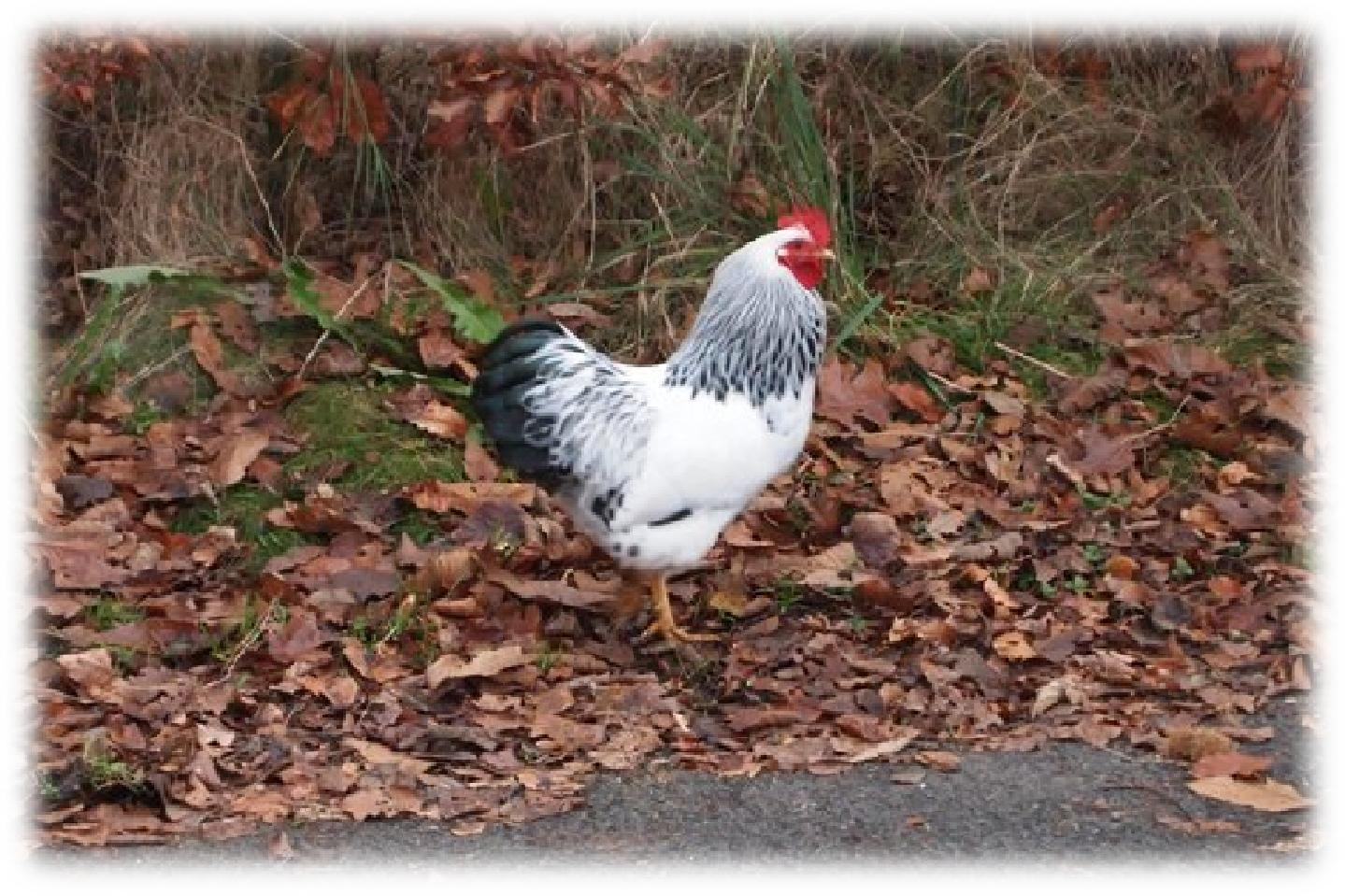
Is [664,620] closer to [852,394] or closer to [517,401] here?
[517,401]

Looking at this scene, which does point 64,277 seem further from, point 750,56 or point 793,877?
point 793,877

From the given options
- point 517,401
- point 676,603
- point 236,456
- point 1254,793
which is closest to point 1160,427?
point 676,603

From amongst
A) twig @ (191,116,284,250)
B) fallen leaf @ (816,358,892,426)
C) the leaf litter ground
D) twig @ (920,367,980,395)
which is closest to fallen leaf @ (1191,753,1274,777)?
the leaf litter ground

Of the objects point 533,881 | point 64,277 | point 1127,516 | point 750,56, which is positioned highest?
point 750,56

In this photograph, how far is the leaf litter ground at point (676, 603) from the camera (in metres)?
4.43

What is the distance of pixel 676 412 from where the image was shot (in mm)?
4961

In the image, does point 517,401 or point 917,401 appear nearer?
point 517,401

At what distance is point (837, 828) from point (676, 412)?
4.24ft

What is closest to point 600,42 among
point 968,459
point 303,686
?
point 968,459

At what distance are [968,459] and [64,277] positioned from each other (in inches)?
138

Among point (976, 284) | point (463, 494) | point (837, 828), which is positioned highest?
point (976, 284)

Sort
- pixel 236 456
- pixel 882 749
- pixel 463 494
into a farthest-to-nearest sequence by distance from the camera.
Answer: pixel 236 456
pixel 463 494
pixel 882 749

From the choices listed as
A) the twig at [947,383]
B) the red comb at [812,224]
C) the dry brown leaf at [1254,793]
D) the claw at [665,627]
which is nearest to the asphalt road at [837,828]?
A: the dry brown leaf at [1254,793]

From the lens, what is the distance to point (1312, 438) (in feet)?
20.4
